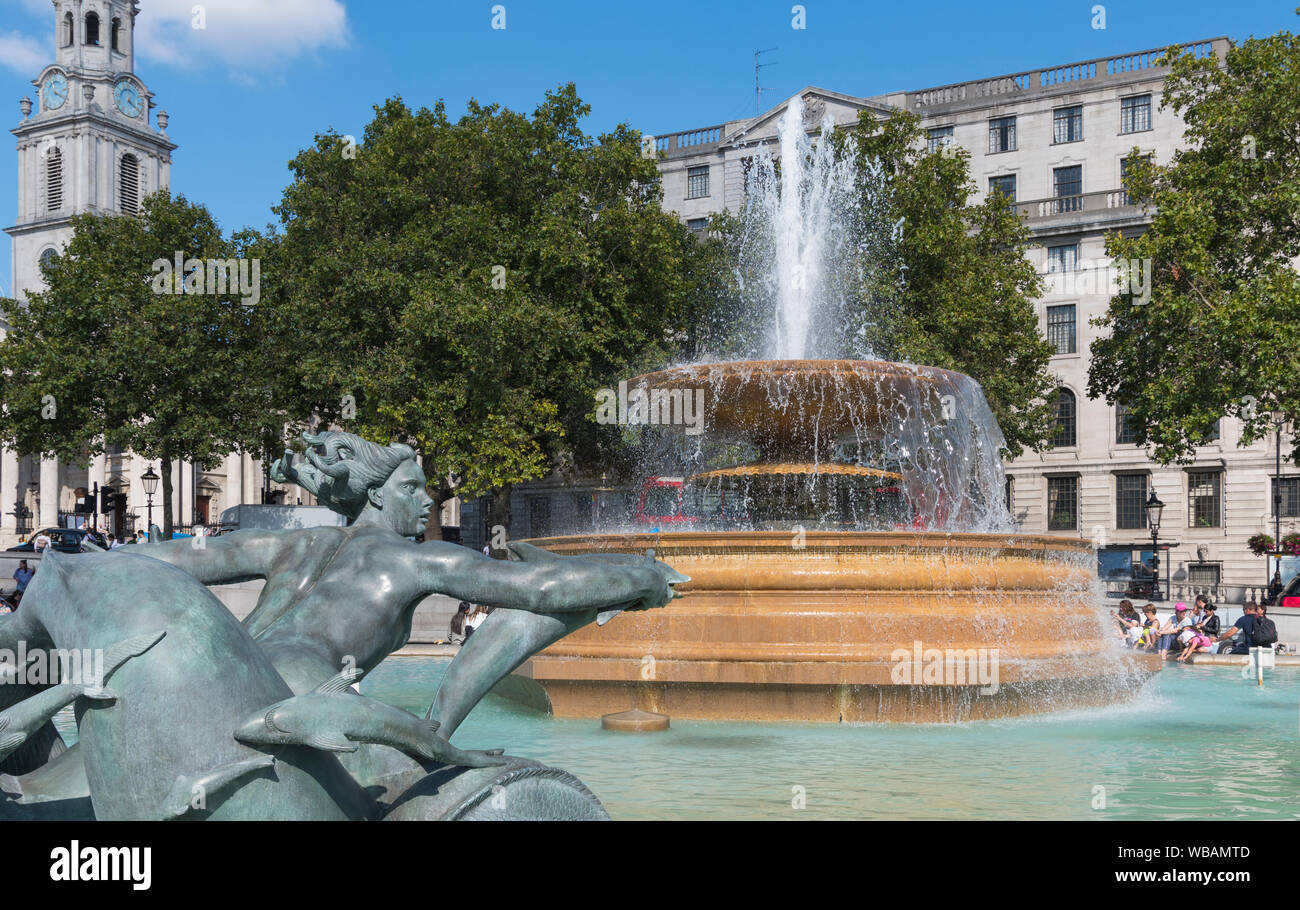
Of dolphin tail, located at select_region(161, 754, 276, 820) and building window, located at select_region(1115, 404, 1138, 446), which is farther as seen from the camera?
building window, located at select_region(1115, 404, 1138, 446)

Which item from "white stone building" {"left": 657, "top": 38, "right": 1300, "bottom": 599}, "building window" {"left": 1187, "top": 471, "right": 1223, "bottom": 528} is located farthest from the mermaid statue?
"building window" {"left": 1187, "top": 471, "right": 1223, "bottom": 528}

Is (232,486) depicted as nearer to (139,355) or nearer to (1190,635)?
(139,355)

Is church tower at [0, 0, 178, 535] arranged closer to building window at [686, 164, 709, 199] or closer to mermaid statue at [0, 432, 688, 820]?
building window at [686, 164, 709, 199]

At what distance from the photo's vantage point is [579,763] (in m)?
7.66

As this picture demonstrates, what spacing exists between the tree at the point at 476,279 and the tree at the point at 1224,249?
12.9 m

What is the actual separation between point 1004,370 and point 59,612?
1362 inches

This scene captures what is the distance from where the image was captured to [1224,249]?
30516 mm

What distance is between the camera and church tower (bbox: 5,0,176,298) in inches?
3580

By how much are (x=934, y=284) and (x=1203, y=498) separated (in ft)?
67.0

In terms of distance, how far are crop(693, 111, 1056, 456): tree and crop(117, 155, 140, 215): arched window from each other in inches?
2825

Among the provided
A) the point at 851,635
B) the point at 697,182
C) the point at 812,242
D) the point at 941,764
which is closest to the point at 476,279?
the point at 812,242

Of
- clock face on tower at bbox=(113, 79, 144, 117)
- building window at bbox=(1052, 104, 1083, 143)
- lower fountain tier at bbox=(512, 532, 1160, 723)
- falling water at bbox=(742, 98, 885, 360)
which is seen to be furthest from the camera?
clock face on tower at bbox=(113, 79, 144, 117)

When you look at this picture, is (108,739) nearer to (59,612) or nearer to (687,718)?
(59,612)
